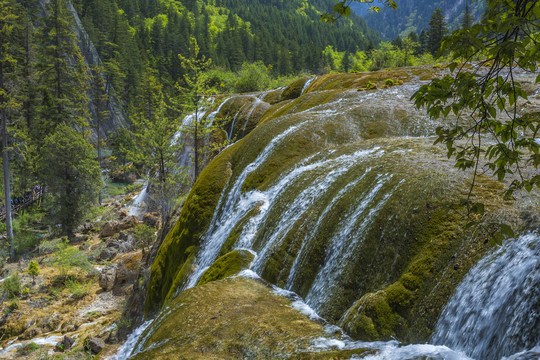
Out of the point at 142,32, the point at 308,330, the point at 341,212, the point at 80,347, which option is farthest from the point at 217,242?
the point at 142,32

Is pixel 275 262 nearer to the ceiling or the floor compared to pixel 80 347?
nearer to the ceiling

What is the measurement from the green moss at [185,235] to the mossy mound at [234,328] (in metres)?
3.98

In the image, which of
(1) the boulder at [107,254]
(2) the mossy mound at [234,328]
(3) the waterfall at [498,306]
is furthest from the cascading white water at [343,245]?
(1) the boulder at [107,254]

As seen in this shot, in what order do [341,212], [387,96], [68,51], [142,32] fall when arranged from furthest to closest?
[142,32] < [68,51] < [387,96] < [341,212]

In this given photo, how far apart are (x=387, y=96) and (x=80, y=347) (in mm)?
14991

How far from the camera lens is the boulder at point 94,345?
386 inches

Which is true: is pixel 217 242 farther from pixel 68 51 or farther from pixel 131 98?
pixel 131 98

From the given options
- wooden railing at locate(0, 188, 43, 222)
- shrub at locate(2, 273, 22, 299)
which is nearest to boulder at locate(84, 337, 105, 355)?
shrub at locate(2, 273, 22, 299)

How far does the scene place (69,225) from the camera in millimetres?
23672

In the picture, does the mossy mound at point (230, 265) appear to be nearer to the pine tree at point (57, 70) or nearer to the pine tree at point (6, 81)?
the pine tree at point (6, 81)

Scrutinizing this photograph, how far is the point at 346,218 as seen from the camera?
20.0 ft

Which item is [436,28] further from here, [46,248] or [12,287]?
[12,287]

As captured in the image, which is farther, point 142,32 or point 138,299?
Answer: point 142,32

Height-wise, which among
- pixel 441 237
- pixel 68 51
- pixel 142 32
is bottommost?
pixel 441 237
